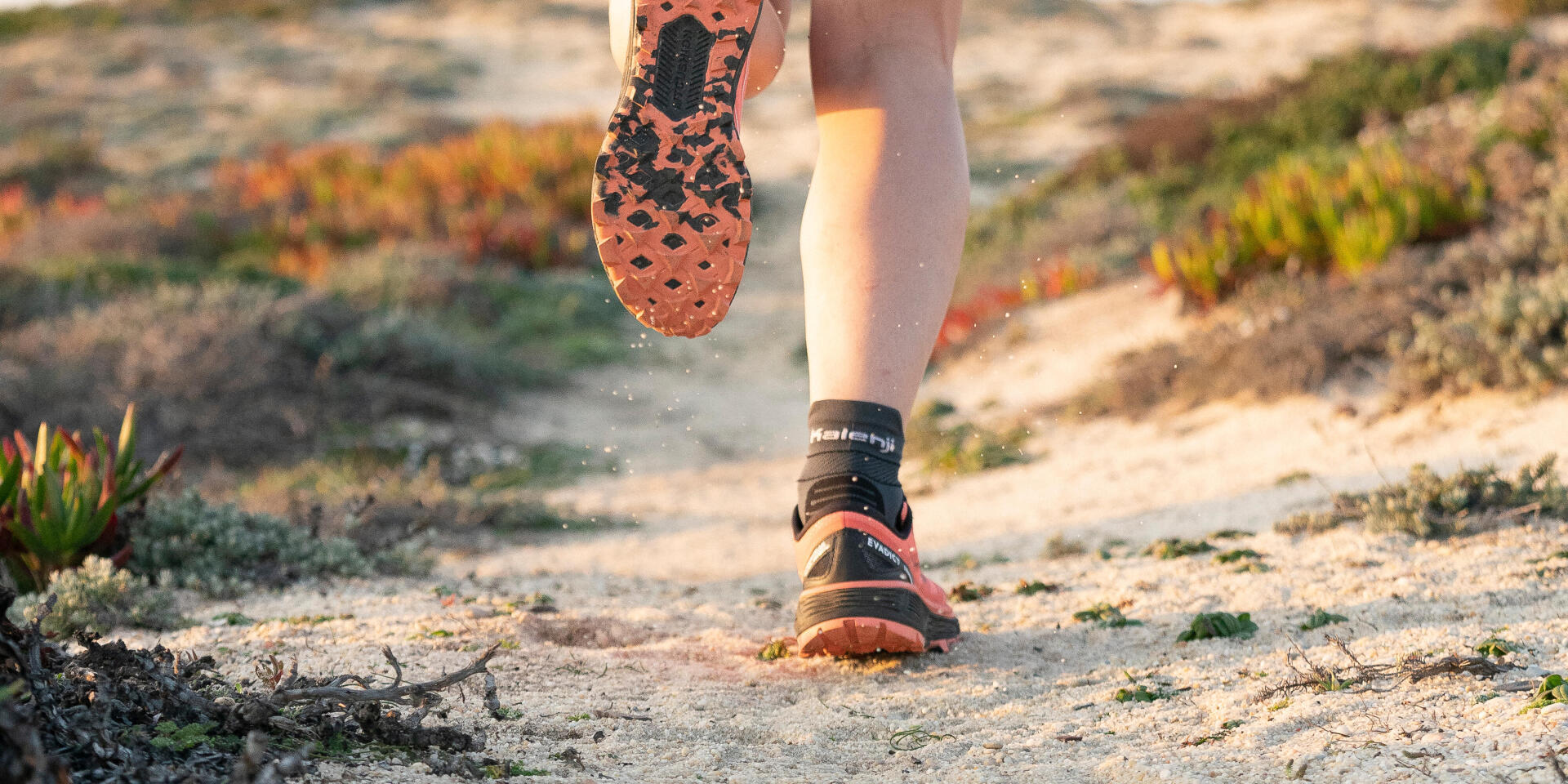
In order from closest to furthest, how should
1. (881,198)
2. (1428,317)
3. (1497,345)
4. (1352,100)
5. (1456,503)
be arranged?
(881,198), (1456,503), (1497,345), (1428,317), (1352,100)

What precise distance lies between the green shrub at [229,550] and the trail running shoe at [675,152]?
1.51 meters

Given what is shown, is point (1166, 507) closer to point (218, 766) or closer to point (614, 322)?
point (218, 766)

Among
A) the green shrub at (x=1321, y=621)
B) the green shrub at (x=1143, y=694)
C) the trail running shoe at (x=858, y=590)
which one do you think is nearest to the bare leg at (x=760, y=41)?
the trail running shoe at (x=858, y=590)

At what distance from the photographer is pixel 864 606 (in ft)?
6.20

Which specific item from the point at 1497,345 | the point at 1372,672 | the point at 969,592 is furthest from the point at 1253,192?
the point at 1372,672

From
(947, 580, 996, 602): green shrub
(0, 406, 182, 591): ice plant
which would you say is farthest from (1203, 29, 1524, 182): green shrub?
(0, 406, 182, 591): ice plant

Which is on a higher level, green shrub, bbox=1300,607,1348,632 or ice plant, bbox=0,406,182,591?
ice plant, bbox=0,406,182,591

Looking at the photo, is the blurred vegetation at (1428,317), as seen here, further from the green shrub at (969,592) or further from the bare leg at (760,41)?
the bare leg at (760,41)

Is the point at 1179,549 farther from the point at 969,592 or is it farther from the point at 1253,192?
the point at 1253,192

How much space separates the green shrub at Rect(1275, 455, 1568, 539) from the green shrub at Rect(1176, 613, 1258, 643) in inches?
27.3

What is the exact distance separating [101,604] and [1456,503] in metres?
2.81

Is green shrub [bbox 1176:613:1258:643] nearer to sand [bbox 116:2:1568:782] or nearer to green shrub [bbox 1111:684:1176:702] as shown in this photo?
sand [bbox 116:2:1568:782]

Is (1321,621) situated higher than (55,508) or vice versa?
(55,508)

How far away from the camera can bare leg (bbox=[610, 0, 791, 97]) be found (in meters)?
1.86
